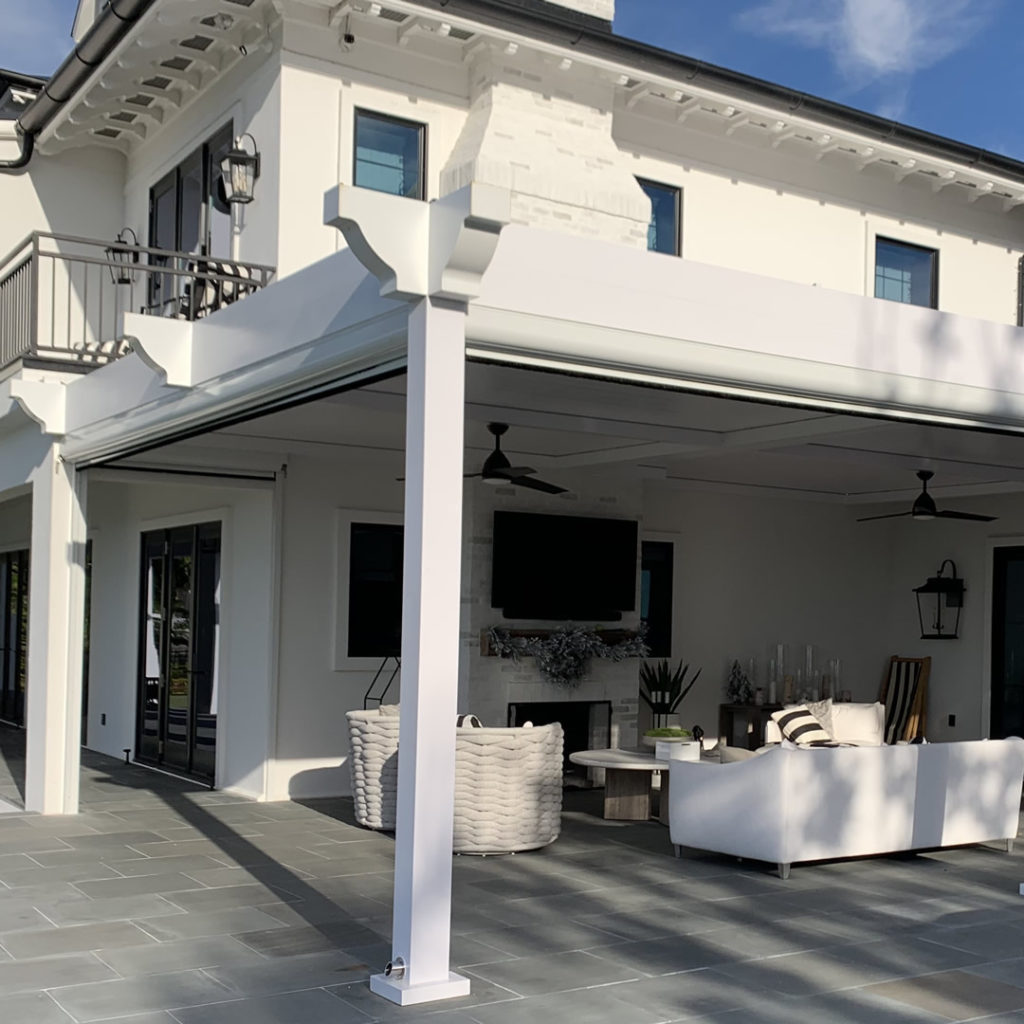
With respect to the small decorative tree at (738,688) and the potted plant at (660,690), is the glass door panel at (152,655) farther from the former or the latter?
the small decorative tree at (738,688)

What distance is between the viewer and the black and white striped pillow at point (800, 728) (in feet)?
29.9

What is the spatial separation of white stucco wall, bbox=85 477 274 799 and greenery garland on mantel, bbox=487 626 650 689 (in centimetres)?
185

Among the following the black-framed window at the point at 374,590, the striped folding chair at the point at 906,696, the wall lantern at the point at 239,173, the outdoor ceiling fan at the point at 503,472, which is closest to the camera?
the outdoor ceiling fan at the point at 503,472

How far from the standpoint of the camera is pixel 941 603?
13430 mm

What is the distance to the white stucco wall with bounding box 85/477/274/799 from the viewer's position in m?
10.1

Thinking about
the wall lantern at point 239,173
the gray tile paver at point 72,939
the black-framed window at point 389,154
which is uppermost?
the black-framed window at point 389,154

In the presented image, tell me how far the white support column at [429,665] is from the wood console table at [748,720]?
764 centimetres

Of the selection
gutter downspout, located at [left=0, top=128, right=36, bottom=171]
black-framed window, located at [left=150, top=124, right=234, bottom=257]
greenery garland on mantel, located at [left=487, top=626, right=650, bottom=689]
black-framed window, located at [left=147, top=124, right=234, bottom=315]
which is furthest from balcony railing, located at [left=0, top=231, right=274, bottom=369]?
greenery garland on mantel, located at [left=487, top=626, right=650, bottom=689]

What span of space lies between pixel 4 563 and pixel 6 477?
6814 millimetres

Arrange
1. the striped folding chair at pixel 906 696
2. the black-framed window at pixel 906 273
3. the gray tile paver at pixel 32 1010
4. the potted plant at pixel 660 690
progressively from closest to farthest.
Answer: the gray tile paver at pixel 32 1010 < the potted plant at pixel 660 690 < the black-framed window at pixel 906 273 < the striped folding chair at pixel 906 696

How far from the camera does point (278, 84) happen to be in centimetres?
941

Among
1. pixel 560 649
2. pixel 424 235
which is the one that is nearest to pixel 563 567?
pixel 560 649

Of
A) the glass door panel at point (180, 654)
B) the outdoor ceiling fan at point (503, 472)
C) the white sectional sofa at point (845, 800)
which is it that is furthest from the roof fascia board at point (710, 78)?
the white sectional sofa at point (845, 800)

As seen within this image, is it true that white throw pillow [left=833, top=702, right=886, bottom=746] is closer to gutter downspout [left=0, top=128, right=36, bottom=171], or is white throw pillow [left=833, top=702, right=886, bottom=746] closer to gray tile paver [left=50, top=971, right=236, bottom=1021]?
gray tile paver [left=50, top=971, right=236, bottom=1021]
